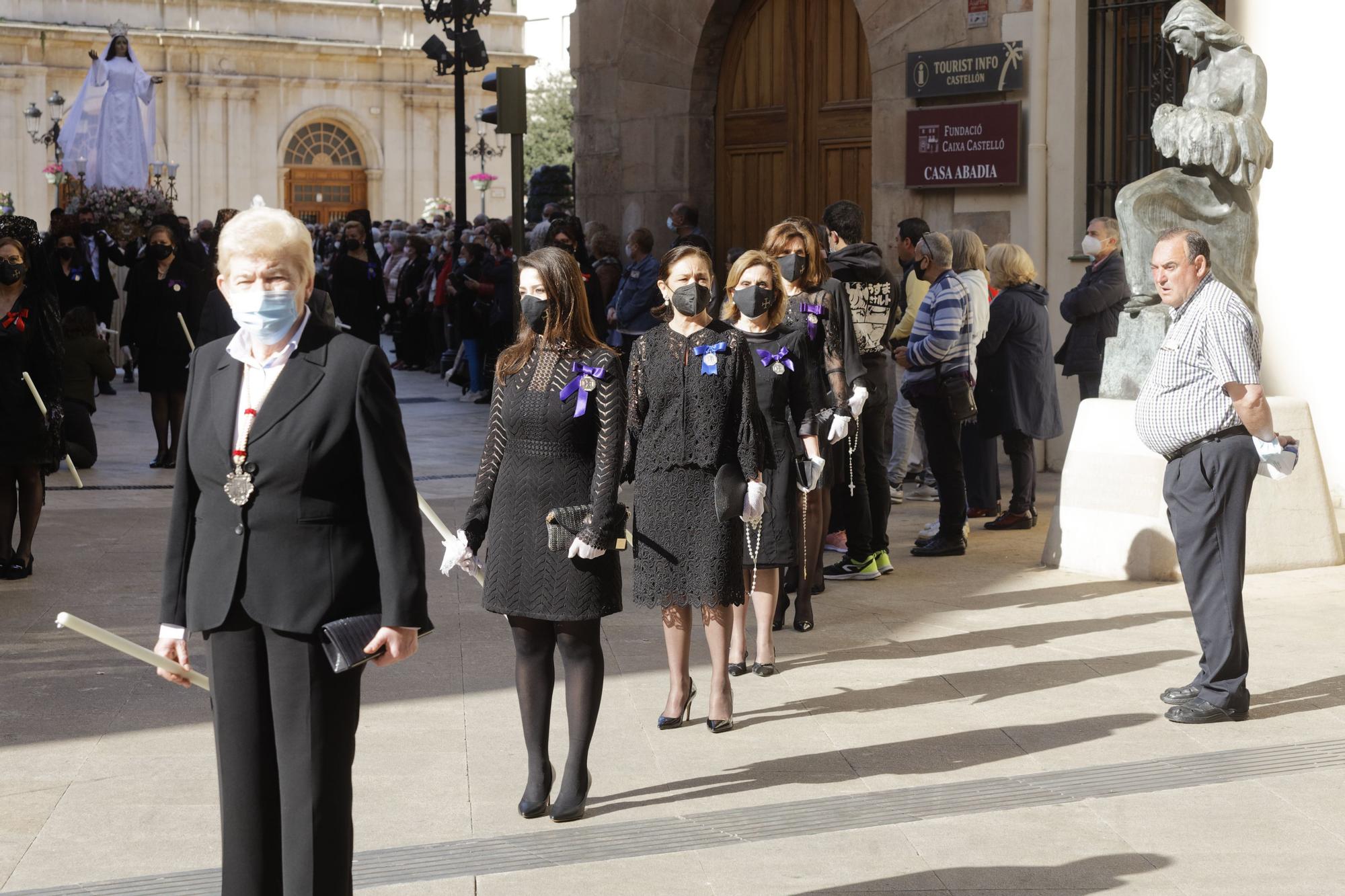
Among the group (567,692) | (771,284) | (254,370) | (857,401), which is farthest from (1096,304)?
(254,370)

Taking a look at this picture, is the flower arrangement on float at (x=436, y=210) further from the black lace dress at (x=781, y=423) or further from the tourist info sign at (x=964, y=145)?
the black lace dress at (x=781, y=423)

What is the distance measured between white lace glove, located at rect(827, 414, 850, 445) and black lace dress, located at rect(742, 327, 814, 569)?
0.23 m

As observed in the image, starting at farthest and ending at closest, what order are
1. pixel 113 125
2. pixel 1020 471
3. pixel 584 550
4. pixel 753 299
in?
1. pixel 113 125
2. pixel 1020 471
3. pixel 753 299
4. pixel 584 550

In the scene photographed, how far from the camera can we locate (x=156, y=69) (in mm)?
50906

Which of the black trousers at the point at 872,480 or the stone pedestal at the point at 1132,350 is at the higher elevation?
the stone pedestal at the point at 1132,350

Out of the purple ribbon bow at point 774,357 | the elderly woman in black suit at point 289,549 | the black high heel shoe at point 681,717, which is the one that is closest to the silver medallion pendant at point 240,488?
the elderly woman in black suit at point 289,549

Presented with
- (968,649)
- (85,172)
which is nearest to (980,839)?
(968,649)

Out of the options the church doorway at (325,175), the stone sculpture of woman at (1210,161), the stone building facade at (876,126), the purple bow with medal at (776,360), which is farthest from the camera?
the church doorway at (325,175)

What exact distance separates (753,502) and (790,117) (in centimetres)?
1017

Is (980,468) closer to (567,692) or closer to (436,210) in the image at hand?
(567,692)

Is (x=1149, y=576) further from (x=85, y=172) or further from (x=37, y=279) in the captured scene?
(x=85, y=172)

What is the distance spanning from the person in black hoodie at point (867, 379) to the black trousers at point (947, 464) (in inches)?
21.5

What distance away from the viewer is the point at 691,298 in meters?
6.08

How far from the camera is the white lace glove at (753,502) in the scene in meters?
6.06
